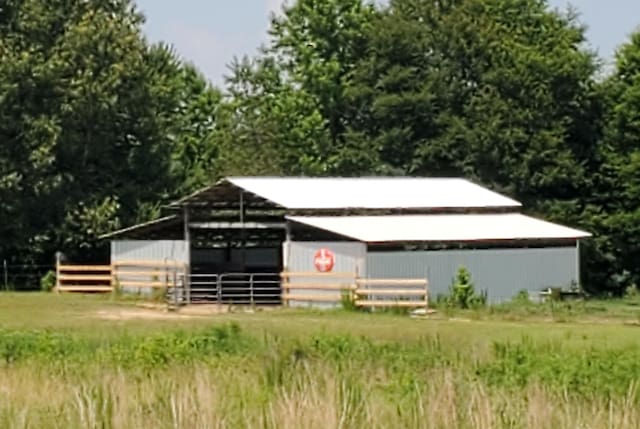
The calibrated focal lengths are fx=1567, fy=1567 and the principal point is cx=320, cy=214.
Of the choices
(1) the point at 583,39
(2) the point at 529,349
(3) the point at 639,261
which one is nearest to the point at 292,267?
(3) the point at 639,261

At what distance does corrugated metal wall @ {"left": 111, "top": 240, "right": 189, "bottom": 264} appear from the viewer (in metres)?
48.9

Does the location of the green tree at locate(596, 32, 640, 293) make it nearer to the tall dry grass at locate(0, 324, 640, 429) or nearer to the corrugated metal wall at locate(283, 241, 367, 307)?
the corrugated metal wall at locate(283, 241, 367, 307)

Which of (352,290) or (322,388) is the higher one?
(352,290)

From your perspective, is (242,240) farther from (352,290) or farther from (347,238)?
(352,290)

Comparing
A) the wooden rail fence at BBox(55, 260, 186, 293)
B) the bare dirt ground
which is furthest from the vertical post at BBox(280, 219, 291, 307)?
the wooden rail fence at BBox(55, 260, 186, 293)

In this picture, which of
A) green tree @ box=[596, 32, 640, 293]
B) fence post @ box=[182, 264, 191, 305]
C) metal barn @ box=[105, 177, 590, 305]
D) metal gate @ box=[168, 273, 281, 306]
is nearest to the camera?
metal barn @ box=[105, 177, 590, 305]

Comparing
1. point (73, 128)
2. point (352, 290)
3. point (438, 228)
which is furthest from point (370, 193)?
point (73, 128)

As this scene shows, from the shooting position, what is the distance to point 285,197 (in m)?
47.7

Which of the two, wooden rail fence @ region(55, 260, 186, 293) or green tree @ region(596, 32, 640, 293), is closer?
wooden rail fence @ region(55, 260, 186, 293)

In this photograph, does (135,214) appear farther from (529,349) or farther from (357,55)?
(529,349)

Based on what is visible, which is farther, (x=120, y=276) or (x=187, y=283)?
(x=120, y=276)

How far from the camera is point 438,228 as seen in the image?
46.7 meters

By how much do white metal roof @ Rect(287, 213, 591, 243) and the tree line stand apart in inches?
324

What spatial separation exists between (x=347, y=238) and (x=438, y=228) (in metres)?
4.23
